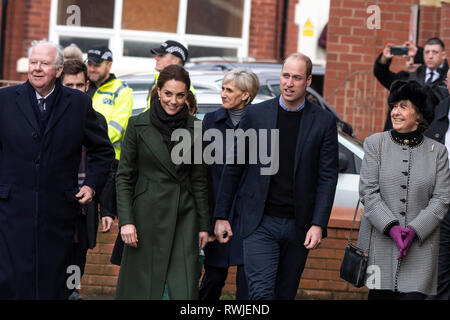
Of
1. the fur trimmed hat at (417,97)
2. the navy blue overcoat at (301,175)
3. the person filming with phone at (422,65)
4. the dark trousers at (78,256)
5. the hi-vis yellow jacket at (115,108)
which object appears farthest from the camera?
the person filming with phone at (422,65)

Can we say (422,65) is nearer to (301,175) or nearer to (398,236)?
(398,236)

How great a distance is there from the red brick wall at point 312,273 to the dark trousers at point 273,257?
222cm

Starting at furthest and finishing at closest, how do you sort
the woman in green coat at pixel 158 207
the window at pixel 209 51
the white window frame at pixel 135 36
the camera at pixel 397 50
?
the window at pixel 209 51
the white window frame at pixel 135 36
the camera at pixel 397 50
the woman in green coat at pixel 158 207

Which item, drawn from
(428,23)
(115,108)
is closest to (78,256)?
(115,108)

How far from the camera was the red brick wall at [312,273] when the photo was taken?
8.77m

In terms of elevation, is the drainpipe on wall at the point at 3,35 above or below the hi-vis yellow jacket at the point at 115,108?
above

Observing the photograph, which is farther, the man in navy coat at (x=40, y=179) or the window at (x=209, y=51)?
the window at (x=209, y=51)

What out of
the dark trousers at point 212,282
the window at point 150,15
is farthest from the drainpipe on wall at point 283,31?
the dark trousers at point 212,282

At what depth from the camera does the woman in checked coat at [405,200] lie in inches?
260

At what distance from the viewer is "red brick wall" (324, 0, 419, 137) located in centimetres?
1295

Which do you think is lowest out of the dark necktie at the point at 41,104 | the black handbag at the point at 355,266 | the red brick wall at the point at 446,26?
the black handbag at the point at 355,266

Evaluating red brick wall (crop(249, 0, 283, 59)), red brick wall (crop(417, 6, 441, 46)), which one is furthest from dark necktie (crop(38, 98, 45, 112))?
red brick wall (crop(249, 0, 283, 59))

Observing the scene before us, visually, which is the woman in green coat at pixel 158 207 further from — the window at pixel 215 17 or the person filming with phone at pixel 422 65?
the window at pixel 215 17

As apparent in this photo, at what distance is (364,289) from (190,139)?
3.24 metres
